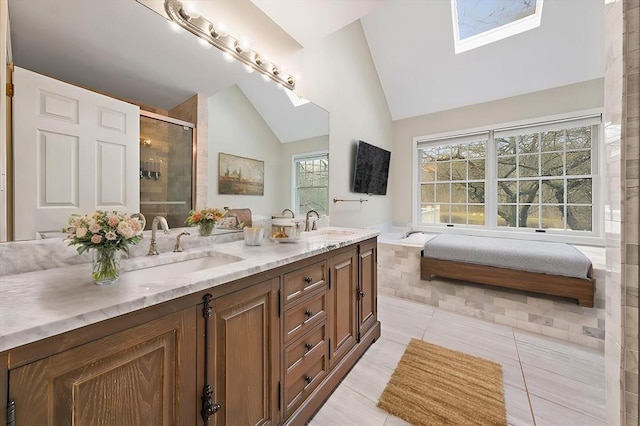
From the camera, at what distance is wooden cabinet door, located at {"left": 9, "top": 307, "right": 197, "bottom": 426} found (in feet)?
1.92

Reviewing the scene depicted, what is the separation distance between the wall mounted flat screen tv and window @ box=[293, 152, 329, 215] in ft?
2.18

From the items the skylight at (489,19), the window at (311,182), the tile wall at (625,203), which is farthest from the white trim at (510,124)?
the tile wall at (625,203)

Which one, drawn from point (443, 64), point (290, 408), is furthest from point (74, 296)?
point (443, 64)

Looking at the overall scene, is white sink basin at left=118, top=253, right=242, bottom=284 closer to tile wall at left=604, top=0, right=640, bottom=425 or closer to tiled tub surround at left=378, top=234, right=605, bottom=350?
tile wall at left=604, top=0, right=640, bottom=425

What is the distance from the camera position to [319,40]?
2.64 meters

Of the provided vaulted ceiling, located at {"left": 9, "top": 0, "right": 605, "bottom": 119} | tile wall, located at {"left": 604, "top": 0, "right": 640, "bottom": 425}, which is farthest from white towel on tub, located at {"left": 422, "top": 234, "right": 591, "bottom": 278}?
vaulted ceiling, located at {"left": 9, "top": 0, "right": 605, "bottom": 119}

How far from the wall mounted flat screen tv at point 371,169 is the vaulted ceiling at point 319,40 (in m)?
1.01

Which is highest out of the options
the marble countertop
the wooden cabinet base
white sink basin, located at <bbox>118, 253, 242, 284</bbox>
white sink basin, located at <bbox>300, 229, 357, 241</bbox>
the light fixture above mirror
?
the light fixture above mirror

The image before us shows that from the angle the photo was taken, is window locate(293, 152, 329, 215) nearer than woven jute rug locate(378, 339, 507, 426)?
No

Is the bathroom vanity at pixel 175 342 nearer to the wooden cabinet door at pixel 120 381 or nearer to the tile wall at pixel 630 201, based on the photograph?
the wooden cabinet door at pixel 120 381

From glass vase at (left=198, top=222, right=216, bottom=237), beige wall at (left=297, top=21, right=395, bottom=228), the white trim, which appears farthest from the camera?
the white trim

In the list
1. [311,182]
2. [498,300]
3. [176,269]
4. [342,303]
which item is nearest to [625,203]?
[342,303]

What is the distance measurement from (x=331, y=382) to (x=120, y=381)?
49.4 inches

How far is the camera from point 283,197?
2201 mm
